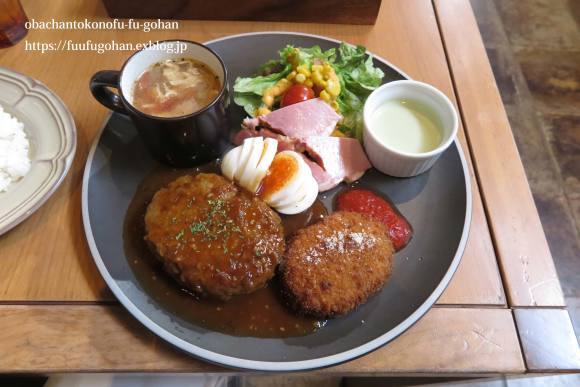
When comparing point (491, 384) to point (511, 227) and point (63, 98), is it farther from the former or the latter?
point (63, 98)

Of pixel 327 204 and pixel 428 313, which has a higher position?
pixel 327 204

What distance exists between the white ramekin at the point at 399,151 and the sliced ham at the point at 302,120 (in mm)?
145

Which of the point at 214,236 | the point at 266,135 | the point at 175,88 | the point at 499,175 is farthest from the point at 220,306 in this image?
the point at 499,175

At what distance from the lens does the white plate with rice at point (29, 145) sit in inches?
53.2

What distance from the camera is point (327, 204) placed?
1.50 meters

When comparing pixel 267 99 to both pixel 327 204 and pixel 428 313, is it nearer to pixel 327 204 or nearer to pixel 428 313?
pixel 327 204

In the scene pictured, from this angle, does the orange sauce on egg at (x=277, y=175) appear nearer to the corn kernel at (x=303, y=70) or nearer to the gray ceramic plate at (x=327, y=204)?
the gray ceramic plate at (x=327, y=204)

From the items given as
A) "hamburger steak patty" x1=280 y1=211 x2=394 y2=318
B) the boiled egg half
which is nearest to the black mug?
the boiled egg half

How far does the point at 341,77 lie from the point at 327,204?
0.54 meters

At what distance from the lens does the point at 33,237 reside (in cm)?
141

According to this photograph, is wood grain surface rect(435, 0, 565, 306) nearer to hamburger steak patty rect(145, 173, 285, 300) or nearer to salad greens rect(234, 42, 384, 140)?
salad greens rect(234, 42, 384, 140)

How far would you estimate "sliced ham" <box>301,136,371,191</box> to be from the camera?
1520 mm

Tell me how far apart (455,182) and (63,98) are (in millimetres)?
1450

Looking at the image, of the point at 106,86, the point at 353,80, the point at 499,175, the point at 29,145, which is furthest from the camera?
the point at 353,80
